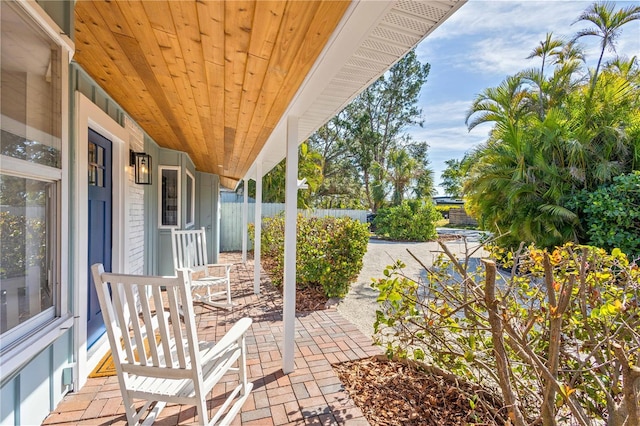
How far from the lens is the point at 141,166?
3662mm

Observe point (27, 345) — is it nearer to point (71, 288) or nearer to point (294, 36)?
point (71, 288)

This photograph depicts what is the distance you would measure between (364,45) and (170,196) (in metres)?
4.50

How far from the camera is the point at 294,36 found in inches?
59.2

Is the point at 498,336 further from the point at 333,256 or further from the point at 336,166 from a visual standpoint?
the point at 336,166

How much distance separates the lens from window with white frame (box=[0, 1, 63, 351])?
4.59 feet

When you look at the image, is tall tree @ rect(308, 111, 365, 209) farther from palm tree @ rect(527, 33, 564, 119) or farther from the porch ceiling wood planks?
the porch ceiling wood planks

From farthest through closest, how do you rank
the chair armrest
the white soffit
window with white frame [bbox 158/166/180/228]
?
window with white frame [bbox 158/166/180/228], the chair armrest, the white soffit

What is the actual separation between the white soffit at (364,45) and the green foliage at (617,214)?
600 cm

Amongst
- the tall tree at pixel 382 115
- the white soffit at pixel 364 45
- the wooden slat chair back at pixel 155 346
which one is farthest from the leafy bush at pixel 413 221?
the wooden slat chair back at pixel 155 346

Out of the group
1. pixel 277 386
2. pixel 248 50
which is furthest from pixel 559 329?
pixel 248 50

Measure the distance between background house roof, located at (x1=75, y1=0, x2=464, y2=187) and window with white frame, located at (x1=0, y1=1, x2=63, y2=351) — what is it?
28 cm

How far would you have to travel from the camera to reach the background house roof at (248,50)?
4.30 feet

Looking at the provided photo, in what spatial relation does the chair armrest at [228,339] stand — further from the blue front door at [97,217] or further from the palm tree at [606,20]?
the palm tree at [606,20]

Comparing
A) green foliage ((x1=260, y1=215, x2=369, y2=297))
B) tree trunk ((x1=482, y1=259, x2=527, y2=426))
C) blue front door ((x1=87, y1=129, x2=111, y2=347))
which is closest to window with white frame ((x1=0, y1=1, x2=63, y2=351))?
blue front door ((x1=87, y1=129, x2=111, y2=347))
